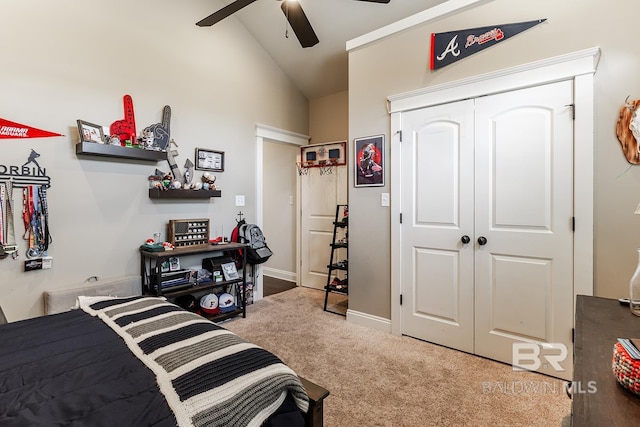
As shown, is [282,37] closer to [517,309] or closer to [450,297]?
[450,297]

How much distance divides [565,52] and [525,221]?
1183mm

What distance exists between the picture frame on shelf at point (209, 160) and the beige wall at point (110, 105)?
66 millimetres

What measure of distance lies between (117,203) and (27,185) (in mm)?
610

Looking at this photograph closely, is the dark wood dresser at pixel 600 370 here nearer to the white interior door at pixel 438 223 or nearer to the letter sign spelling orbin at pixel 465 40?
the white interior door at pixel 438 223

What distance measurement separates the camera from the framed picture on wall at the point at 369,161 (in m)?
3.01

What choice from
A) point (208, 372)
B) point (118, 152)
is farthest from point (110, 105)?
point (208, 372)

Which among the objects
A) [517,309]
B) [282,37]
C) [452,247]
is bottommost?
[517,309]

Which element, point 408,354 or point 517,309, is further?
point 408,354

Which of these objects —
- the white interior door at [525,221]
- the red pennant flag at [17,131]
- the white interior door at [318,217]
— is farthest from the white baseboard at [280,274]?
the red pennant flag at [17,131]

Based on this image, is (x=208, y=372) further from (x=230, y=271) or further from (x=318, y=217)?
(x=318, y=217)

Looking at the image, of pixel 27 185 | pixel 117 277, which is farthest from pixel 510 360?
pixel 27 185

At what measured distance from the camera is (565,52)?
6.94 ft

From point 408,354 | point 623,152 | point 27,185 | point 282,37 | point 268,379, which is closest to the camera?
point 268,379

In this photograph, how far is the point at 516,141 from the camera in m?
2.31
